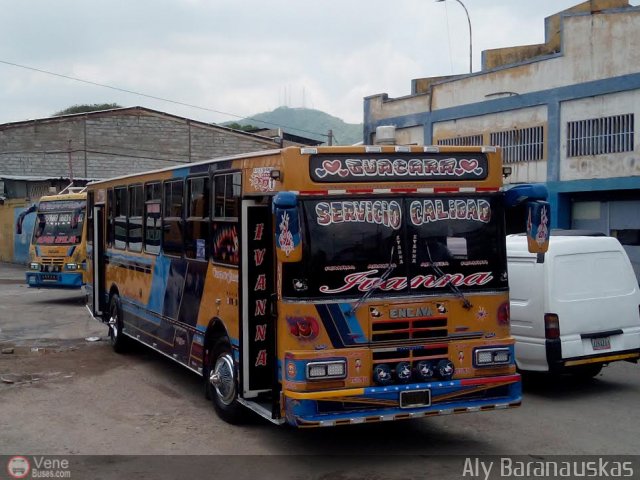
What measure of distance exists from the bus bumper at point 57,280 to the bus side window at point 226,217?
1320cm

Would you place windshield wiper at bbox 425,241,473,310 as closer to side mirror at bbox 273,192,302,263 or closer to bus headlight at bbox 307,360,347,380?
bus headlight at bbox 307,360,347,380

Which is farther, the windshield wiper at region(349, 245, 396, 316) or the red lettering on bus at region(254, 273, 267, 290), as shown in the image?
the red lettering on bus at region(254, 273, 267, 290)

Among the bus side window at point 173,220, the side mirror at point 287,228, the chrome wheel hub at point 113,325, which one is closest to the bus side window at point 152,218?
the bus side window at point 173,220

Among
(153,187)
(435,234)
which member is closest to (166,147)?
(153,187)

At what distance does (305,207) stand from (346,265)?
0.63 metres

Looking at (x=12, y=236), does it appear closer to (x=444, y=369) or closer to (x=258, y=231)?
(x=258, y=231)

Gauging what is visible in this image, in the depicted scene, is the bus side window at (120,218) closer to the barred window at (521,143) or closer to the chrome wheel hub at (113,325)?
the chrome wheel hub at (113,325)

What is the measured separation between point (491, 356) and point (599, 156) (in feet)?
44.5

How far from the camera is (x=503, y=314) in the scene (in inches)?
295

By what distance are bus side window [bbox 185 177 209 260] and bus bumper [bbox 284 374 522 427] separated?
278cm

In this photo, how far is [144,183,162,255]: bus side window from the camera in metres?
10.6

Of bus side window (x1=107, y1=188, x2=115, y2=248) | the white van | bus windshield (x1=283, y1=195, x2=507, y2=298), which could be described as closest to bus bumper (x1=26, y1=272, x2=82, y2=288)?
bus side window (x1=107, y1=188, x2=115, y2=248)

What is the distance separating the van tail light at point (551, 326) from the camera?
931 centimetres

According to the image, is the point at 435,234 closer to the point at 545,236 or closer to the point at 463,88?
the point at 545,236
